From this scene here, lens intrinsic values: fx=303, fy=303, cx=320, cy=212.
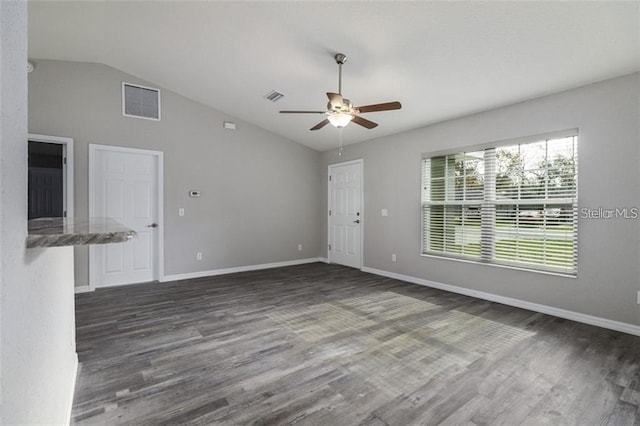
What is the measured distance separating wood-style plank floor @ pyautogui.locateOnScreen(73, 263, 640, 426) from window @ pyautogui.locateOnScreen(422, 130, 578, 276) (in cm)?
79

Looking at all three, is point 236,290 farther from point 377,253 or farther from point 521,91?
point 521,91

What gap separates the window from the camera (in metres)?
3.48

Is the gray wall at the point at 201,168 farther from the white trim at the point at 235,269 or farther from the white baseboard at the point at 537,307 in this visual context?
the white baseboard at the point at 537,307

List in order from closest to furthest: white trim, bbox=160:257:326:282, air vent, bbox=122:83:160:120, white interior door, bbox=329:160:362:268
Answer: air vent, bbox=122:83:160:120 < white trim, bbox=160:257:326:282 < white interior door, bbox=329:160:362:268

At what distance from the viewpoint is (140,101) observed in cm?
479

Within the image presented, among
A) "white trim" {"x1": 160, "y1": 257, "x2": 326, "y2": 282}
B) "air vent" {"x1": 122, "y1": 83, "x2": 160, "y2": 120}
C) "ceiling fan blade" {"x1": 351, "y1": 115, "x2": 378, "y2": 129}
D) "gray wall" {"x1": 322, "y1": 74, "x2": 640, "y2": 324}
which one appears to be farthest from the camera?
"white trim" {"x1": 160, "y1": 257, "x2": 326, "y2": 282}

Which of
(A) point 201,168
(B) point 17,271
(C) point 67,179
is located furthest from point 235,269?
(B) point 17,271

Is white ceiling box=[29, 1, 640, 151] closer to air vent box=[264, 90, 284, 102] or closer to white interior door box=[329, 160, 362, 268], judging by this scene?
air vent box=[264, 90, 284, 102]

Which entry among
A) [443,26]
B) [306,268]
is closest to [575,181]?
[443,26]

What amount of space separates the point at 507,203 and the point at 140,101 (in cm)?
558

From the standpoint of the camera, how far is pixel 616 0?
2238 millimetres

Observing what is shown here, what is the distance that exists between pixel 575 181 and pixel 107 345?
5028 millimetres

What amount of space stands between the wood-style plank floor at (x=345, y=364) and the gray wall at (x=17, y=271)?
1.02 metres

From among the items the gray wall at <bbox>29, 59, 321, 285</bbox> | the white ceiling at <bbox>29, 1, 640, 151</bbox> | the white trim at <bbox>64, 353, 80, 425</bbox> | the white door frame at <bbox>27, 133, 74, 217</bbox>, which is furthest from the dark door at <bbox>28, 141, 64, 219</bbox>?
the white trim at <bbox>64, 353, 80, 425</bbox>
